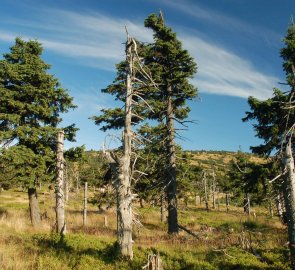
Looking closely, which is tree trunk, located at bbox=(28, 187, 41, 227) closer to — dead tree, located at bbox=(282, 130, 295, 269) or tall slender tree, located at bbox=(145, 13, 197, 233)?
tall slender tree, located at bbox=(145, 13, 197, 233)

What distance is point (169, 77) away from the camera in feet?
74.6

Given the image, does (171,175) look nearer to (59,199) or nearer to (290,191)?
(59,199)

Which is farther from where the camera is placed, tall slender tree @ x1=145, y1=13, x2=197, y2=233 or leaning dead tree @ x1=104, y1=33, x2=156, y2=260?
tall slender tree @ x1=145, y1=13, x2=197, y2=233

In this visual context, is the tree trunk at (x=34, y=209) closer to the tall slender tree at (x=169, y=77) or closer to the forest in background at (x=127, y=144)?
the forest in background at (x=127, y=144)

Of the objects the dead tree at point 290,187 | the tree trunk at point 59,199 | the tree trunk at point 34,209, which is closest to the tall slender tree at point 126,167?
the dead tree at point 290,187

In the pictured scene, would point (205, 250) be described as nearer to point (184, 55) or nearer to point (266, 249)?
point (266, 249)

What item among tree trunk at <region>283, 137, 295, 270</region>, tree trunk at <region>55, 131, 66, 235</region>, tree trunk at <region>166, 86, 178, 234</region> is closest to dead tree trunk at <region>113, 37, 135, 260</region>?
tree trunk at <region>283, 137, 295, 270</region>

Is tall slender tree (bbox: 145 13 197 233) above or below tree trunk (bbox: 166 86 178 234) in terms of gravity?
above

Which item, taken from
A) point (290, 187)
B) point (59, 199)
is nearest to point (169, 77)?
point (59, 199)

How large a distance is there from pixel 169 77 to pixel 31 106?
348 inches

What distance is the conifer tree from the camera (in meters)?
20.8

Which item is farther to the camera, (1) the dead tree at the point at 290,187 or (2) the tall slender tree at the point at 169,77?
(2) the tall slender tree at the point at 169,77

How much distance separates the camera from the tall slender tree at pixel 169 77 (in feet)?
70.7

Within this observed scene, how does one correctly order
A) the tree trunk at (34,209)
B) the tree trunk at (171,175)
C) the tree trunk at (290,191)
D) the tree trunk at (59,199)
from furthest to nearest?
the tree trunk at (34,209)
the tree trunk at (171,175)
the tree trunk at (59,199)
the tree trunk at (290,191)
